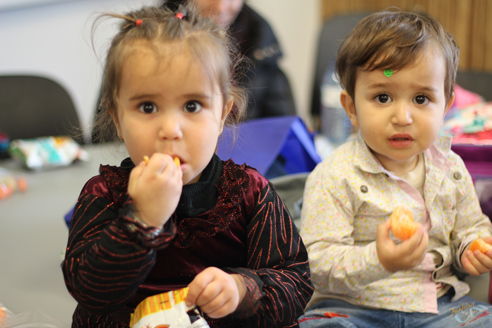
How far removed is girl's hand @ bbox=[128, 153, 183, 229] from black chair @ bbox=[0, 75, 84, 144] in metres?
1.29

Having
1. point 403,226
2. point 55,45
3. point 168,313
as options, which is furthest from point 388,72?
point 55,45

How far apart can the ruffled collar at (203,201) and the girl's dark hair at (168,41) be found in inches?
4.2

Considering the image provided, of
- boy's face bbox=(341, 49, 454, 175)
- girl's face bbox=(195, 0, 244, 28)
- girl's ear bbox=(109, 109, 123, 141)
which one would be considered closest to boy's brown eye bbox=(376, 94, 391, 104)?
boy's face bbox=(341, 49, 454, 175)

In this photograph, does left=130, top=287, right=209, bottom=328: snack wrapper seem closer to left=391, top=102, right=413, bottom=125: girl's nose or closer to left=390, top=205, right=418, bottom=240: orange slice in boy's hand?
left=390, top=205, right=418, bottom=240: orange slice in boy's hand

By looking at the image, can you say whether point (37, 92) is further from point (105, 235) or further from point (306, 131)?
point (105, 235)

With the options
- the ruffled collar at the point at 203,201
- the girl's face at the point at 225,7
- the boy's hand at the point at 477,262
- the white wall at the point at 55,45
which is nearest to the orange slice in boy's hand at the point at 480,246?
the boy's hand at the point at 477,262

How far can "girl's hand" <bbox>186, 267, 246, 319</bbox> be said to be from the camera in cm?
61

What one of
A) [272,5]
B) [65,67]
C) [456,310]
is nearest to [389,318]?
[456,310]

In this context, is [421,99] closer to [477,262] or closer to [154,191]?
[477,262]

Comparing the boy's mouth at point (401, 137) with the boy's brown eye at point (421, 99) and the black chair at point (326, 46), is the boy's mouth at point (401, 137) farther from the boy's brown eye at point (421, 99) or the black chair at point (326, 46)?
the black chair at point (326, 46)

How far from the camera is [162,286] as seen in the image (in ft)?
2.41

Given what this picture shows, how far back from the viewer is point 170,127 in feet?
2.09

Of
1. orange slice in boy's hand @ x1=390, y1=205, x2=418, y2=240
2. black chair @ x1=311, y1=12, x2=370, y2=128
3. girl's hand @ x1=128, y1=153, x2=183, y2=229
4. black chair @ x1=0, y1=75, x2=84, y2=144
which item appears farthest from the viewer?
black chair @ x1=311, y1=12, x2=370, y2=128

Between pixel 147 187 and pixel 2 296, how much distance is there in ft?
1.83
